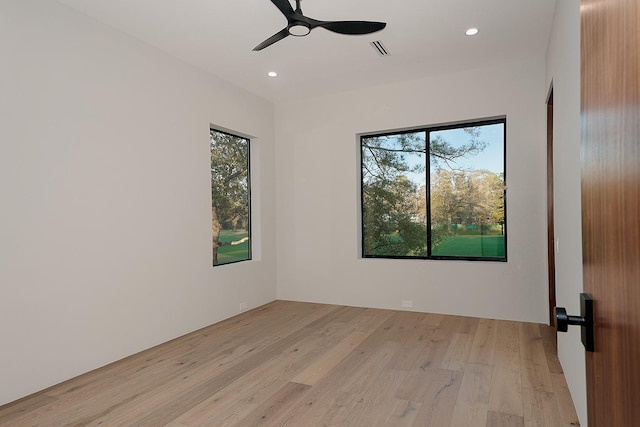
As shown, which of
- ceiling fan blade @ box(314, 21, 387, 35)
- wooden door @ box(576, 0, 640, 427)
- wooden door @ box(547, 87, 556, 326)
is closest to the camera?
wooden door @ box(576, 0, 640, 427)

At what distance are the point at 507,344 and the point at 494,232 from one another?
1459 mm

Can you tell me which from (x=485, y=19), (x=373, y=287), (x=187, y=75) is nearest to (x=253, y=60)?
(x=187, y=75)

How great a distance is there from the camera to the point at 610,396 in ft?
2.13

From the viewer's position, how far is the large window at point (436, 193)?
15.3ft

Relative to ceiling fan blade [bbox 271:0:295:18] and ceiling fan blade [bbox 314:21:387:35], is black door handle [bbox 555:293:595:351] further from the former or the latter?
ceiling fan blade [bbox 314:21:387:35]

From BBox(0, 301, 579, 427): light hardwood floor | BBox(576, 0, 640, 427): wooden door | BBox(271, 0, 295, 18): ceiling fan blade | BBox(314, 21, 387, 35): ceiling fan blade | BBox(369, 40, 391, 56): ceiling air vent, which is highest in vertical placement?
BBox(369, 40, 391, 56): ceiling air vent

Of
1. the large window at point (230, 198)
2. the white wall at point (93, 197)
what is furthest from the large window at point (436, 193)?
the white wall at point (93, 197)

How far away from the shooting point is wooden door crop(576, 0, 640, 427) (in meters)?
0.52

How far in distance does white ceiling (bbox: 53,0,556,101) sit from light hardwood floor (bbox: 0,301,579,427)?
2947mm

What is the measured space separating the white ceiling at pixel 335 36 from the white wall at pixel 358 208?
0.32 metres

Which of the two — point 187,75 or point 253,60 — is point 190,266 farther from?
point 253,60

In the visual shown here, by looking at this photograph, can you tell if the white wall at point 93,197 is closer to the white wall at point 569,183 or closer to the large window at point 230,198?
the large window at point 230,198

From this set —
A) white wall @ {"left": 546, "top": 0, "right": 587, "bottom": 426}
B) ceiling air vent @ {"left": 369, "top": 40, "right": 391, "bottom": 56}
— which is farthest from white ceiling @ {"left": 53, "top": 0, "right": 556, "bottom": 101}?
white wall @ {"left": 546, "top": 0, "right": 587, "bottom": 426}

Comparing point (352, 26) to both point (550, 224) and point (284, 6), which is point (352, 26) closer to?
point (284, 6)
